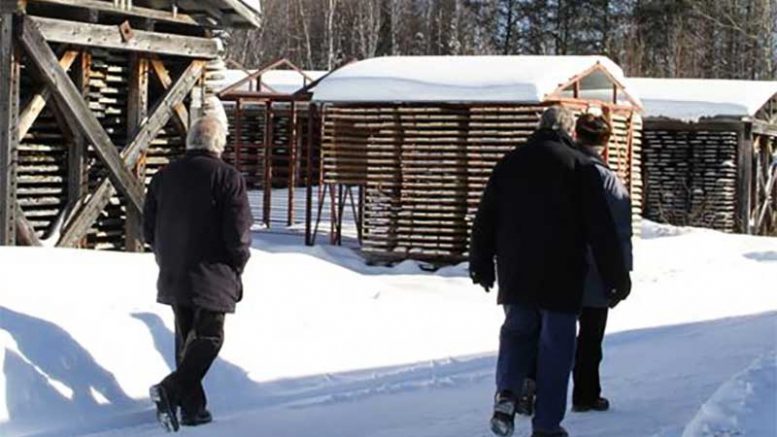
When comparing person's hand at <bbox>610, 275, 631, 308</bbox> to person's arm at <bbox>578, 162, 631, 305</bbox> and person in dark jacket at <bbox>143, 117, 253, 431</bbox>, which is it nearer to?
person's arm at <bbox>578, 162, 631, 305</bbox>

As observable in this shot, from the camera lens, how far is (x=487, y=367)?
35.0 ft

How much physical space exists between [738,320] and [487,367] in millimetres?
3922

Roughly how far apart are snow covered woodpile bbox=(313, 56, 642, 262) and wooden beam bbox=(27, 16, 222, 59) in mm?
4153

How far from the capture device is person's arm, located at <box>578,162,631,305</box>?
722cm

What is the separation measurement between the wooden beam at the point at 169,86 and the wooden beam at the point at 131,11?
→ 0.48 m

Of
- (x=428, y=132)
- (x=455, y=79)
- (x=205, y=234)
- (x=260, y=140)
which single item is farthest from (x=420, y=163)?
(x=260, y=140)

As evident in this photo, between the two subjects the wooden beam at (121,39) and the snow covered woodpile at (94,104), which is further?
the wooden beam at (121,39)

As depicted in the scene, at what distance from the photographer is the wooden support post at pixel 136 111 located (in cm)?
1444

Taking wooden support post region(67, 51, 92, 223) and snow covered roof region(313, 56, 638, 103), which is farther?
snow covered roof region(313, 56, 638, 103)

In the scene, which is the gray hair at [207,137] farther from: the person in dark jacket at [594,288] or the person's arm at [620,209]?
the person's arm at [620,209]

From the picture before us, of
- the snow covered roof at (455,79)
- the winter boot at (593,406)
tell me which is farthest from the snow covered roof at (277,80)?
the winter boot at (593,406)

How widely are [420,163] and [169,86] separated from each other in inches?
194

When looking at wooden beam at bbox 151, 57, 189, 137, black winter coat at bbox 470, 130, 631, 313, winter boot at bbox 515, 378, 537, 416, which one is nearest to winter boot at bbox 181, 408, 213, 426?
winter boot at bbox 515, 378, 537, 416

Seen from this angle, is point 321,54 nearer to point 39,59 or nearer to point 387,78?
point 387,78
